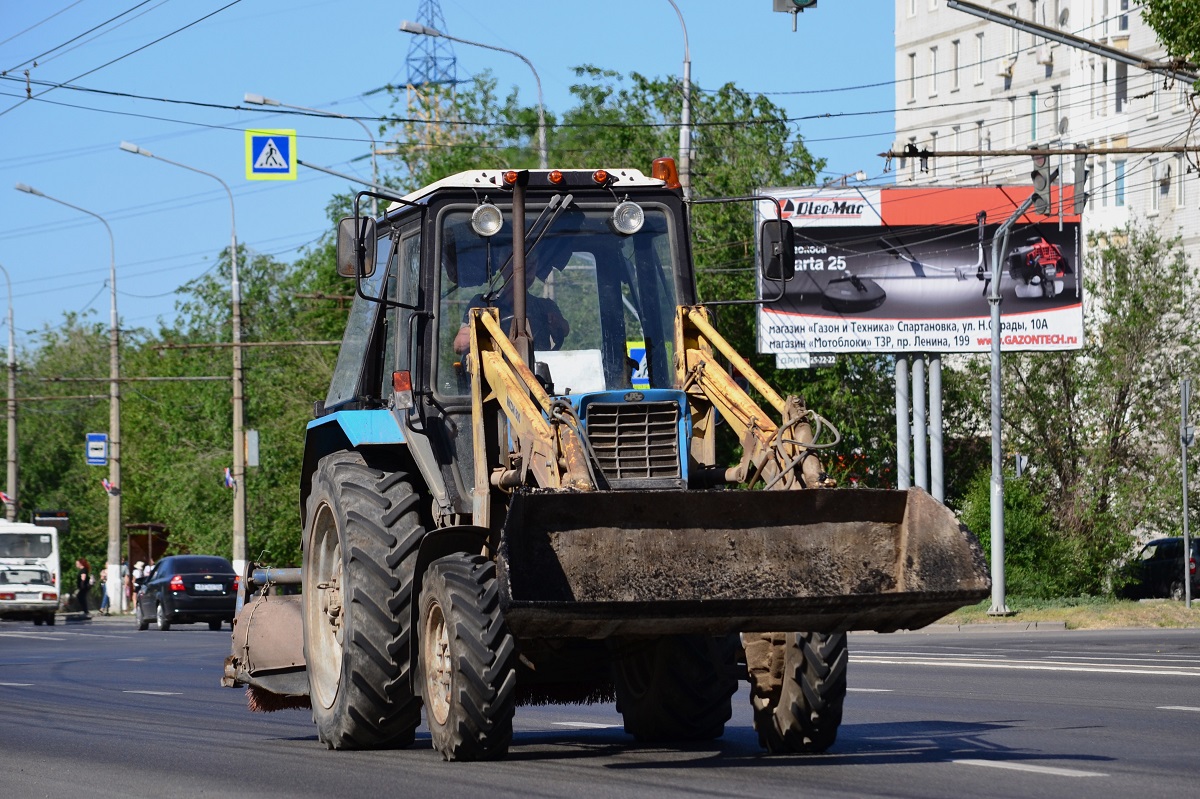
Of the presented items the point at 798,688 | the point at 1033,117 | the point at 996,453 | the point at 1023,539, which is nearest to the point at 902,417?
the point at 1023,539

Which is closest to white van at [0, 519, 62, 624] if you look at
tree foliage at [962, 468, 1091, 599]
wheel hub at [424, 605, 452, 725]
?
tree foliage at [962, 468, 1091, 599]

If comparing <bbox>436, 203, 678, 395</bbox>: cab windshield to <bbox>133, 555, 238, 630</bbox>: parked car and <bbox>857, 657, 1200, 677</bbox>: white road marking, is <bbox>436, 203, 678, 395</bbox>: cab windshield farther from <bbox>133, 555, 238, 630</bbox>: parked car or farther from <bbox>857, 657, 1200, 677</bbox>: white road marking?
<bbox>133, 555, 238, 630</bbox>: parked car

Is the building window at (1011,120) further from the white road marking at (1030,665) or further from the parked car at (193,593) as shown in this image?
the white road marking at (1030,665)

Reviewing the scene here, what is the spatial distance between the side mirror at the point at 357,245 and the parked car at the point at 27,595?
4383 centimetres

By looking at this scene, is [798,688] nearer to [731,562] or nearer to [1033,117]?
[731,562]

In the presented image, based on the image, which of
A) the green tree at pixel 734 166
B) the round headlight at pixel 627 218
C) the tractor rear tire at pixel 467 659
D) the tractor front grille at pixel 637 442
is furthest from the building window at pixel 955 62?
the tractor rear tire at pixel 467 659

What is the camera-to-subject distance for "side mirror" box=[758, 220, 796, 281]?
10.9m

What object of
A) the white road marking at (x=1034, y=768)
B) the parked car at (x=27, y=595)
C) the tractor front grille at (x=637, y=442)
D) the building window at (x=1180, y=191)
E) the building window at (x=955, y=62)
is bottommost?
the parked car at (x=27, y=595)

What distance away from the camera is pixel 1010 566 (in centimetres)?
3922

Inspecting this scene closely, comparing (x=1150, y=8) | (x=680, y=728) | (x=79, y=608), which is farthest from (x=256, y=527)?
(x=680, y=728)

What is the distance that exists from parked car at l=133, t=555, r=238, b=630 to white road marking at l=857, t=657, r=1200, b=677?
22.5 metres

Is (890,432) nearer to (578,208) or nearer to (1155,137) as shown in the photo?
(1155,137)

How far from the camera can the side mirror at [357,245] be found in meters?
10.7

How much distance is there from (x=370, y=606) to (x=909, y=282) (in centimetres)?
3186
